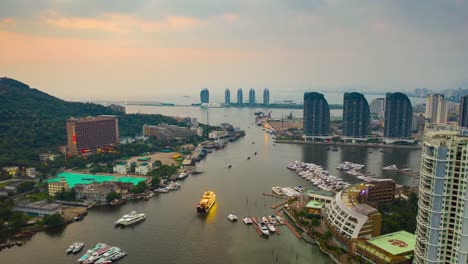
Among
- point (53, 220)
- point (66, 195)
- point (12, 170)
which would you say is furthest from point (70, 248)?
point (12, 170)

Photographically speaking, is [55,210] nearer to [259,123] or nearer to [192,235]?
[192,235]

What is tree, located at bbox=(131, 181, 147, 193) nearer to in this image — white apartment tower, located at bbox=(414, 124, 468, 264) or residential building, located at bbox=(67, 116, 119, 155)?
residential building, located at bbox=(67, 116, 119, 155)

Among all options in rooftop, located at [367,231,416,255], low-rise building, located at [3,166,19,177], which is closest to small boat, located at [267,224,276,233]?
rooftop, located at [367,231,416,255]

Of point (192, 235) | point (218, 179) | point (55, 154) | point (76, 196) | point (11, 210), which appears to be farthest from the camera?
point (55, 154)

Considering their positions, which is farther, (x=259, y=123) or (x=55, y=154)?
(x=259, y=123)

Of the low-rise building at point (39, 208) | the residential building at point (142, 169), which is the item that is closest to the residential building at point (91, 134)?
the residential building at point (142, 169)

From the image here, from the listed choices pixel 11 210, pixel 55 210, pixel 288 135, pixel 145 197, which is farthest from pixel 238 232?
pixel 288 135
